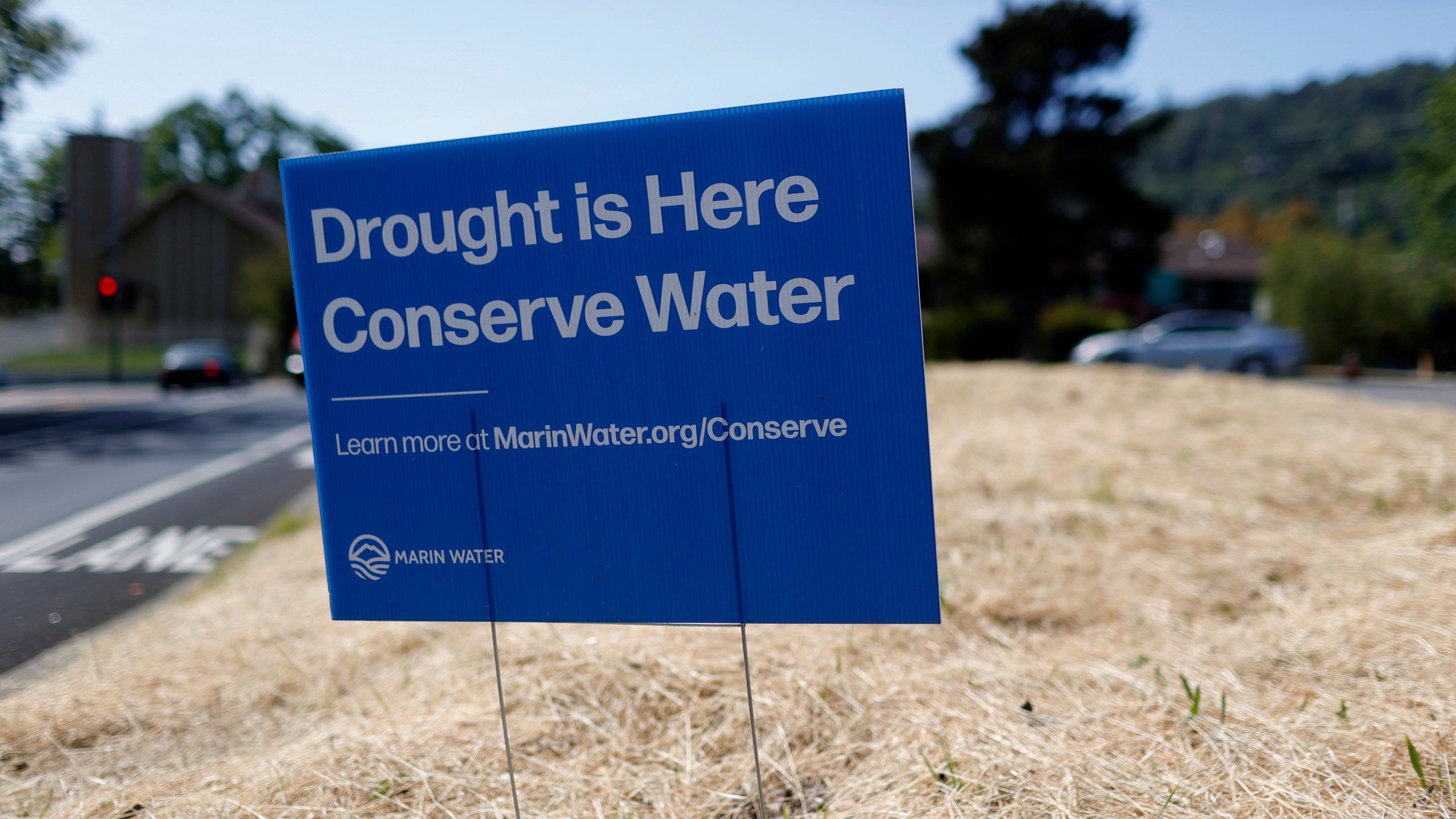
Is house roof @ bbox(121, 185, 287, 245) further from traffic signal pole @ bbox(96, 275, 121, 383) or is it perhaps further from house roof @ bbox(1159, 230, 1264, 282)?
house roof @ bbox(1159, 230, 1264, 282)

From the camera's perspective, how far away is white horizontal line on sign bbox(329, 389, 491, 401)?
2.55 metres

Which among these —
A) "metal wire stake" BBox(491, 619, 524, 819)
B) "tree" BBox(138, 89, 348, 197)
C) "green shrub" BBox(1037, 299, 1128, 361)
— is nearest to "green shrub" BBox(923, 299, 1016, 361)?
"green shrub" BBox(1037, 299, 1128, 361)

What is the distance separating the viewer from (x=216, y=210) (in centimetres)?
4522

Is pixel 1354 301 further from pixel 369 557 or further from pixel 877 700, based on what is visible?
pixel 369 557

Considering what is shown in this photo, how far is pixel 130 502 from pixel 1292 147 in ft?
299

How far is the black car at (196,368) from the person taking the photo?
27156mm

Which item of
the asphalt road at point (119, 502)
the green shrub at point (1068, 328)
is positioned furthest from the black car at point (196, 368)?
the green shrub at point (1068, 328)

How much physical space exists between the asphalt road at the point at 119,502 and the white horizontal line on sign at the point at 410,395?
281 centimetres

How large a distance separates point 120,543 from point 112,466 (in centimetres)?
478

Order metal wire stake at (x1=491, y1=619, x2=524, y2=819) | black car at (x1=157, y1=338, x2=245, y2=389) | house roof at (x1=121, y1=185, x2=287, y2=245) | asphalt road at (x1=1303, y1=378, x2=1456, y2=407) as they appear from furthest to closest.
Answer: house roof at (x1=121, y1=185, x2=287, y2=245) → black car at (x1=157, y1=338, x2=245, y2=389) → asphalt road at (x1=1303, y1=378, x2=1456, y2=407) → metal wire stake at (x1=491, y1=619, x2=524, y2=819)

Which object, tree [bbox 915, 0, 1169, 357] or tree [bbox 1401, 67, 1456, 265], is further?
tree [bbox 915, 0, 1169, 357]

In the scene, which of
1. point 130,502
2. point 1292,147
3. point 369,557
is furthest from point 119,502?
point 1292,147

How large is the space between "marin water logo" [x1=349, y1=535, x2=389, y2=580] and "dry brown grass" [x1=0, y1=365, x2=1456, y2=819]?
577 mm

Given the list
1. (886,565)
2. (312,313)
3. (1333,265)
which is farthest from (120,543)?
(1333,265)
